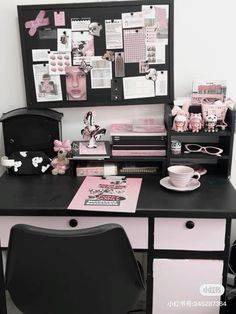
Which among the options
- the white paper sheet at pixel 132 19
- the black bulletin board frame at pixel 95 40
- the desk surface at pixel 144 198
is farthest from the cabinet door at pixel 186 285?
the white paper sheet at pixel 132 19

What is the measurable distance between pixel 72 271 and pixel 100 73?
981 millimetres

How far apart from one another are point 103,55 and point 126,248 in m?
0.97

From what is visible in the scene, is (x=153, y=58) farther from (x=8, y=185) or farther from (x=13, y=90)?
(x=8, y=185)

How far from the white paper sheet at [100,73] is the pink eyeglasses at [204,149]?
483 mm

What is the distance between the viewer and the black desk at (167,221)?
143cm

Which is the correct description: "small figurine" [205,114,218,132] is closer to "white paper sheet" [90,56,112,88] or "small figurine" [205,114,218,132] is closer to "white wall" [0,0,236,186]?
"white wall" [0,0,236,186]

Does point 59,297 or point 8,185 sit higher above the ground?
point 8,185

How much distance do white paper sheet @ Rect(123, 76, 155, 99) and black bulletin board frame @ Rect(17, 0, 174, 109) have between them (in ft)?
0.06

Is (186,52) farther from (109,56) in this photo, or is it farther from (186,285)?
(186,285)

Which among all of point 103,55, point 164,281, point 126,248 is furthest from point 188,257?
point 103,55

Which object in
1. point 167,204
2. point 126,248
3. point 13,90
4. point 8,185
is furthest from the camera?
point 13,90

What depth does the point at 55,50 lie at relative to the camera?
179cm

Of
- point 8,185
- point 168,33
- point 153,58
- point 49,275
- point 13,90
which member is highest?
point 168,33

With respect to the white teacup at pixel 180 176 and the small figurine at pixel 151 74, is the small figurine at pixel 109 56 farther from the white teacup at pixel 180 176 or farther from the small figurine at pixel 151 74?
the white teacup at pixel 180 176
